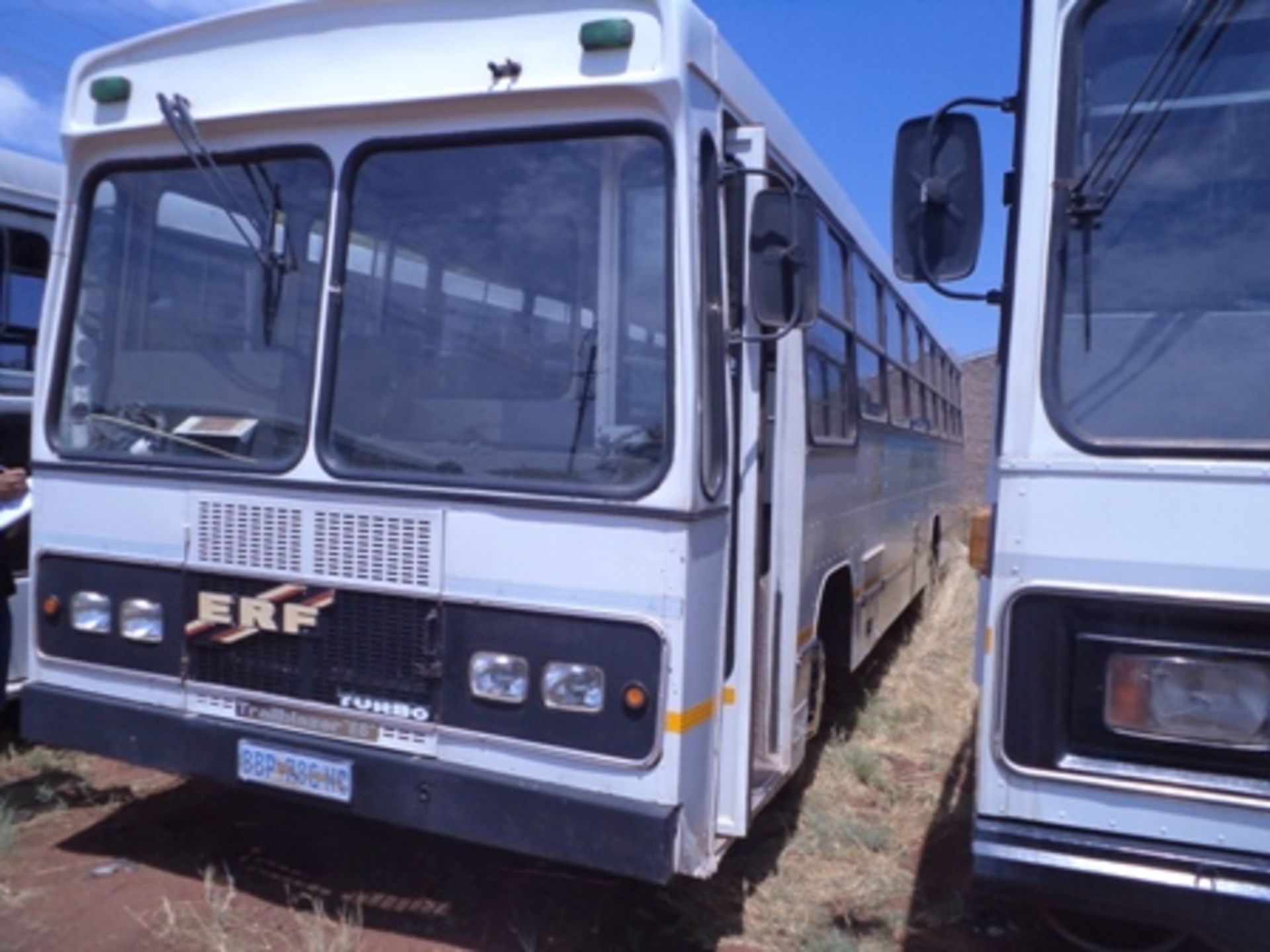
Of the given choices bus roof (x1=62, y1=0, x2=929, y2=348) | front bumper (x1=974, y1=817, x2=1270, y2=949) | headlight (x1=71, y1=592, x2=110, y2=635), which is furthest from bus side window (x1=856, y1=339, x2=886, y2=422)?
headlight (x1=71, y1=592, x2=110, y2=635)

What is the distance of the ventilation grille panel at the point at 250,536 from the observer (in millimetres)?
3926

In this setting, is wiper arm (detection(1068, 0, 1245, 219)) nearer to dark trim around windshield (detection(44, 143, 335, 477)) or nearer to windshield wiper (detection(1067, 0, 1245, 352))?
windshield wiper (detection(1067, 0, 1245, 352))

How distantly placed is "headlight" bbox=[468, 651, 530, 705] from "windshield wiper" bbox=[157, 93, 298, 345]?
1423 millimetres

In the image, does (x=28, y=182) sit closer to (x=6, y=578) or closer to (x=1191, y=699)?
(x=6, y=578)

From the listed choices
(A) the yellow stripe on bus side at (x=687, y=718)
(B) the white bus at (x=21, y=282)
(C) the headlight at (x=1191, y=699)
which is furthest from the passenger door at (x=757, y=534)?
(B) the white bus at (x=21, y=282)

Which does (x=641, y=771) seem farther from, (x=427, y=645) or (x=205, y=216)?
(x=205, y=216)

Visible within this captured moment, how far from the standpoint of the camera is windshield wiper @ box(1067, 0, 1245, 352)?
2867 millimetres

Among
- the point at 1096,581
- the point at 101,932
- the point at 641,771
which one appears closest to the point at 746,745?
the point at 641,771

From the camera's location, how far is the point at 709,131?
366 centimetres

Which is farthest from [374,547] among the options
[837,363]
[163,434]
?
[837,363]

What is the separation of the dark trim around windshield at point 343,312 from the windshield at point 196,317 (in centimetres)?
9

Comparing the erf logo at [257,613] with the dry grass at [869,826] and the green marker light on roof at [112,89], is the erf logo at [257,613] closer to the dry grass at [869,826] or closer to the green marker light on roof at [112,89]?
the dry grass at [869,826]

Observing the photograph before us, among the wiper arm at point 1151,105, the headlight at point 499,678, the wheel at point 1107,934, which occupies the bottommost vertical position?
the wheel at point 1107,934

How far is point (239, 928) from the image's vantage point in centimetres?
397
